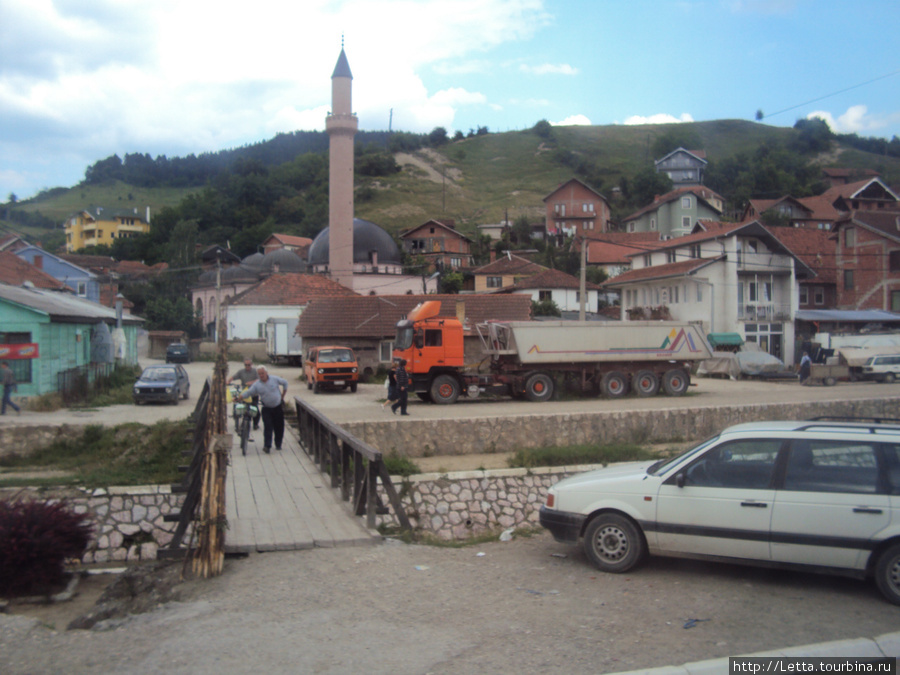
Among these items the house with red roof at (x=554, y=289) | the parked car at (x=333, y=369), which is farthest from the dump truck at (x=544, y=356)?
the house with red roof at (x=554, y=289)

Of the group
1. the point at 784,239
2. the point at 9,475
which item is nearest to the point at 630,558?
the point at 9,475

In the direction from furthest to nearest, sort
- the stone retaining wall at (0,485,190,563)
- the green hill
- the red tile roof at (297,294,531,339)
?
the green hill → the red tile roof at (297,294,531,339) → the stone retaining wall at (0,485,190,563)

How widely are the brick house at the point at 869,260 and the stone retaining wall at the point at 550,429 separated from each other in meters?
27.8

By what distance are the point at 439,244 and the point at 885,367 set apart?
186 feet

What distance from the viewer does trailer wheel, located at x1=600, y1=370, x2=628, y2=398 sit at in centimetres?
2531

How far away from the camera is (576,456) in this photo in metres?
14.8

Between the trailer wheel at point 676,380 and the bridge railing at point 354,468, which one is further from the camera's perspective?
the trailer wheel at point 676,380

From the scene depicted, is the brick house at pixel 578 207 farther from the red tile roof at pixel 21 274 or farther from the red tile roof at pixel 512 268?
the red tile roof at pixel 21 274

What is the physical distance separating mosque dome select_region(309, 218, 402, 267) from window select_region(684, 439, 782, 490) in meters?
Result: 64.9

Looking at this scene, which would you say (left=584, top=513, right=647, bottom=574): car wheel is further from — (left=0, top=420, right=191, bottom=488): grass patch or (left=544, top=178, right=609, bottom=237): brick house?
(left=544, top=178, right=609, bottom=237): brick house

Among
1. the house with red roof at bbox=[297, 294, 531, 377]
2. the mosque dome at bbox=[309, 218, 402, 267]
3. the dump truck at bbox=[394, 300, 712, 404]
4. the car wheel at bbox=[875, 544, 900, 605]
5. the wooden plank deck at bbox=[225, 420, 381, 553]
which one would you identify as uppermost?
the mosque dome at bbox=[309, 218, 402, 267]

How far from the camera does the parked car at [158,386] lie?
22750 millimetres

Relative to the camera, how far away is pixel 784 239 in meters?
49.2

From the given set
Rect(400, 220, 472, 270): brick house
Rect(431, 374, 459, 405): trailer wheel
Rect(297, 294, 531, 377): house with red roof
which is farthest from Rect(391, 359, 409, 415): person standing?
Rect(400, 220, 472, 270): brick house
